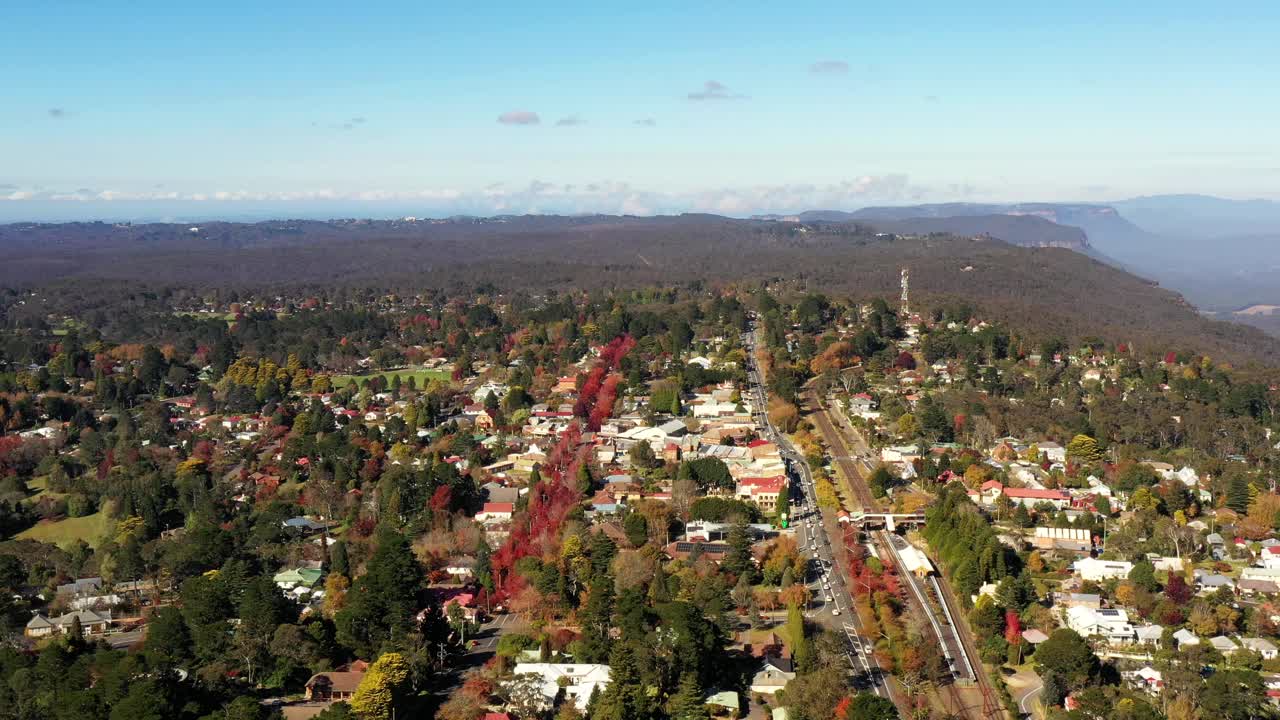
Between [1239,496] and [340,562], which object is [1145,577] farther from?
[340,562]

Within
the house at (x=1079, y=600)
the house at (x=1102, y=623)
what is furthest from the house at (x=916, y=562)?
the house at (x=1102, y=623)

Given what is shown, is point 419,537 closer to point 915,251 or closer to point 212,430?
point 212,430

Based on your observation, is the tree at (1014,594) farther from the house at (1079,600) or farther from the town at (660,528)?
the house at (1079,600)

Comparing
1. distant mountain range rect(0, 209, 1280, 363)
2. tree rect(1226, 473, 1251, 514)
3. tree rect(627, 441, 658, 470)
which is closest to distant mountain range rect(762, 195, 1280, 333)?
distant mountain range rect(0, 209, 1280, 363)

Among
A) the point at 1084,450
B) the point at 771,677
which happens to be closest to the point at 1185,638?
the point at 771,677

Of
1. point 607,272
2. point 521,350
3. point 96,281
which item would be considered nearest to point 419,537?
point 521,350

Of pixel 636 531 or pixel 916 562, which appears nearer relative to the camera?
pixel 916 562
